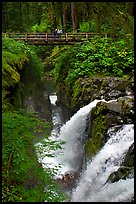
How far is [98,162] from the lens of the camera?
9.88 meters

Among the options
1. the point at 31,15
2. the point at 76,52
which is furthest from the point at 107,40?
the point at 31,15

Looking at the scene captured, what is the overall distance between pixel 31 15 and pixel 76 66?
27432 millimetres

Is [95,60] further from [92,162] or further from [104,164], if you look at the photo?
[104,164]

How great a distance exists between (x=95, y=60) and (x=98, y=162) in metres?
6.56

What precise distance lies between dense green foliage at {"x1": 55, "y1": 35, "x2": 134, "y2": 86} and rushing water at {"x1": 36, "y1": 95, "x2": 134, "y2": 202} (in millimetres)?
2504

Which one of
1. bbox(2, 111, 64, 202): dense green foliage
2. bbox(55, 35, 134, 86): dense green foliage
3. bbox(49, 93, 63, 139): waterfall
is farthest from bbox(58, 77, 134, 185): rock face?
bbox(2, 111, 64, 202): dense green foliage

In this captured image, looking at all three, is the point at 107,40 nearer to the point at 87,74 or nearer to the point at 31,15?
the point at 87,74

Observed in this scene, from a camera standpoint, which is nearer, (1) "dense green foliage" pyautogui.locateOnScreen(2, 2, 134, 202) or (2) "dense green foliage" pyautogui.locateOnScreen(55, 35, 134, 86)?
(1) "dense green foliage" pyautogui.locateOnScreen(2, 2, 134, 202)

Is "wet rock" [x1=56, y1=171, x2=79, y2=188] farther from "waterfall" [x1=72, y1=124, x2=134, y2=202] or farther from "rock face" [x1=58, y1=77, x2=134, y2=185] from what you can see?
"waterfall" [x1=72, y1=124, x2=134, y2=202]

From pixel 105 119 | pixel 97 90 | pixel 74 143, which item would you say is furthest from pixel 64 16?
pixel 105 119

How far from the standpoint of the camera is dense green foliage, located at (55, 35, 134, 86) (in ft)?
47.8

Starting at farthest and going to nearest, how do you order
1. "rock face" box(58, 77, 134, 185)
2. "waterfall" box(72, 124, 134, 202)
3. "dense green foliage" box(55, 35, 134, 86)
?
"dense green foliage" box(55, 35, 134, 86) → "rock face" box(58, 77, 134, 185) → "waterfall" box(72, 124, 134, 202)

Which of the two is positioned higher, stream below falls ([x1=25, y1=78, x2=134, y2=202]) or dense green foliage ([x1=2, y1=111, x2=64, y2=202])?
dense green foliage ([x1=2, y1=111, x2=64, y2=202])

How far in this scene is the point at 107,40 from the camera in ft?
53.7
